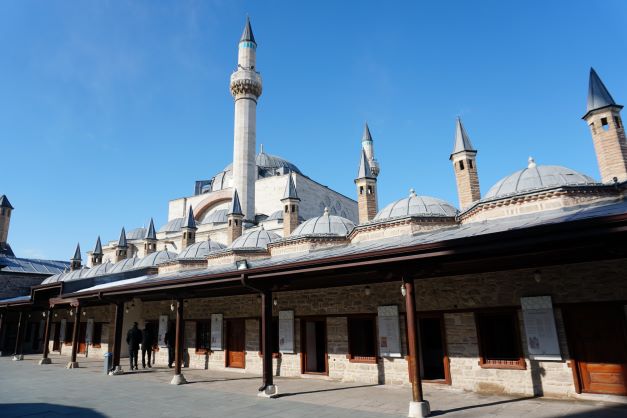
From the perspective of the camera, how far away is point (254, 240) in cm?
1919

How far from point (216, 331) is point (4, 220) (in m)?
32.7

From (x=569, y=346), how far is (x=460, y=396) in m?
2.22

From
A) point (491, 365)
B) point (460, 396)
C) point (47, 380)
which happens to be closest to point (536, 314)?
point (491, 365)

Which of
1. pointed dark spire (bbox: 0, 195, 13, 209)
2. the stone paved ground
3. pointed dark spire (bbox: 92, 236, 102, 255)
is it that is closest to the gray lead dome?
the stone paved ground

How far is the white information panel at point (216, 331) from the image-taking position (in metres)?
13.2

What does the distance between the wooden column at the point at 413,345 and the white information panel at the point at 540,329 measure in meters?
2.60

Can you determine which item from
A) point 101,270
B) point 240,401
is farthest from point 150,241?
point 240,401

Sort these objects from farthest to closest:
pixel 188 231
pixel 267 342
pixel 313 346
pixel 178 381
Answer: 1. pixel 188 231
2. pixel 313 346
3. pixel 178 381
4. pixel 267 342

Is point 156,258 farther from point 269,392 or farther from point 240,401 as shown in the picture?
point 240,401

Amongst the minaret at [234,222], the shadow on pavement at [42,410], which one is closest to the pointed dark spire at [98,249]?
the minaret at [234,222]

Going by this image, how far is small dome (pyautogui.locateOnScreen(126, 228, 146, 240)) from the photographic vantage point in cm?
4386

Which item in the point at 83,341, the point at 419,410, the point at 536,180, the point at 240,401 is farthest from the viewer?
the point at 83,341

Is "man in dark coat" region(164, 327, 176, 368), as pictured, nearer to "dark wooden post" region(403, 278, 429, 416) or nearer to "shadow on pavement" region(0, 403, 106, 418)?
"shadow on pavement" region(0, 403, 106, 418)

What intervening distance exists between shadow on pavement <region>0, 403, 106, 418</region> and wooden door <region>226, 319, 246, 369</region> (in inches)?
226
